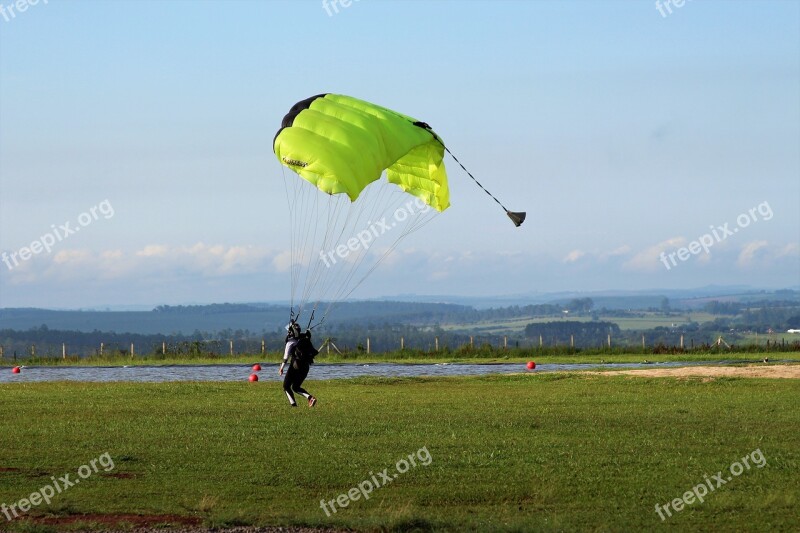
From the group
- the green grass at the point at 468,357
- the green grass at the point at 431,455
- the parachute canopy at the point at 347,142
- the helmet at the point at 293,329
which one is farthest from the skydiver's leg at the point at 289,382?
the green grass at the point at 468,357

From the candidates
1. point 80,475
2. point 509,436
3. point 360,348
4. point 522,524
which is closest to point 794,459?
point 509,436

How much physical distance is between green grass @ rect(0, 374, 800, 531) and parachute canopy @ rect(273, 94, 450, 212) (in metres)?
5.32

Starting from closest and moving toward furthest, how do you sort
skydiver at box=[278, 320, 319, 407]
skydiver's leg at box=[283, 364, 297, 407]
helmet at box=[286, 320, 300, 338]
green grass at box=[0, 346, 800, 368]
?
helmet at box=[286, 320, 300, 338] < skydiver at box=[278, 320, 319, 407] < skydiver's leg at box=[283, 364, 297, 407] < green grass at box=[0, 346, 800, 368]

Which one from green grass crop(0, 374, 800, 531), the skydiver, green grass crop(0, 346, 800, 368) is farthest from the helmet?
green grass crop(0, 346, 800, 368)

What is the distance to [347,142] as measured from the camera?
2436cm

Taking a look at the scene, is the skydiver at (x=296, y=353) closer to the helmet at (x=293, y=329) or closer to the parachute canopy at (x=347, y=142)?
the helmet at (x=293, y=329)

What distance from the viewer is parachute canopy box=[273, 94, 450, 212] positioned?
24.0m

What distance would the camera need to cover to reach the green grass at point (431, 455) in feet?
48.3

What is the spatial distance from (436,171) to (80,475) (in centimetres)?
1311

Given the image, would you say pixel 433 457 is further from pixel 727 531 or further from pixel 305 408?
pixel 305 408

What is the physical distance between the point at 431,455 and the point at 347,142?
8.05 m

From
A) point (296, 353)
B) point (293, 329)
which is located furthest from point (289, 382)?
point (293, 329)

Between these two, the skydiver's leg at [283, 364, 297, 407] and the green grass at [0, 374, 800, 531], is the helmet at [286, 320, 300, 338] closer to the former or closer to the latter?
the skydiver's leg at [283, 364, 297, 407]

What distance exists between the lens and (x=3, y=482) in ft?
55.3
